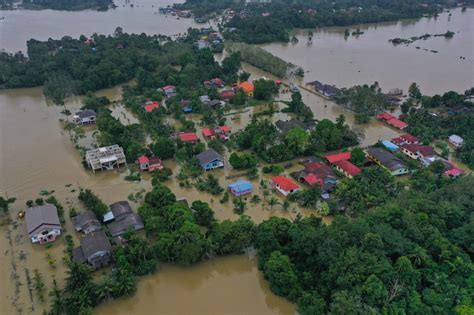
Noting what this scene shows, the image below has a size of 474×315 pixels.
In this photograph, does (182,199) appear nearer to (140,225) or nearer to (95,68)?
(140,225)

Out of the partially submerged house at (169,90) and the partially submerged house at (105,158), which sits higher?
the partially submerged house at (169,90)

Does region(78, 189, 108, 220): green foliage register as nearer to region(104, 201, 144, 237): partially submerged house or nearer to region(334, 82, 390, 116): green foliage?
region(104, 201, 144, 237): partially submerged house

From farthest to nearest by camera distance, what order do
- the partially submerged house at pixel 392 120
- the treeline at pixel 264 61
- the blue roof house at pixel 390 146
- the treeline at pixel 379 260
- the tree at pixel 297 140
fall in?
the treeline at pixel 264 61 < the partially submerged house at pixel 392 120 < the blue roof house at pixel 390 146 < the tree at pixel 297 140 < the treeline at pixel 379 260

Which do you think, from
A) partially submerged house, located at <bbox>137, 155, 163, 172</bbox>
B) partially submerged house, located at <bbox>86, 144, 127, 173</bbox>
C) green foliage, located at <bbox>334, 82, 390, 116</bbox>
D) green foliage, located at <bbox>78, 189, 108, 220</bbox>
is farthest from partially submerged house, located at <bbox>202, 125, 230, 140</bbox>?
green foliage, located at <bbox>334, 82, 390, 116</bbox>

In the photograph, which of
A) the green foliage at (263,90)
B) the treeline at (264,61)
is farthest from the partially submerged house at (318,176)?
the treeline at (264,61)

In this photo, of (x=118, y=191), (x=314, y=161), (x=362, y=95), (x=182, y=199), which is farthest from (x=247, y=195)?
(x=362, y=95)

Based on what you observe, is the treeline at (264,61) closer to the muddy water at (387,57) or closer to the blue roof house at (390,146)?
the muddy water at (387,57)
